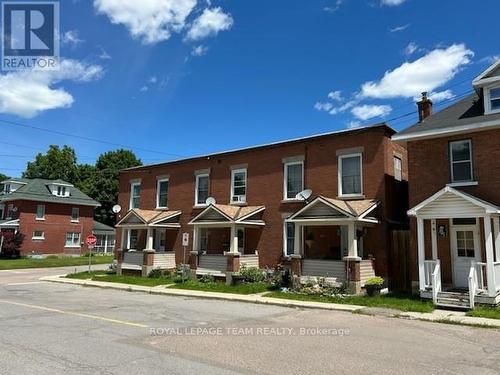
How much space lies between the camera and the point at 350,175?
68.4 feet

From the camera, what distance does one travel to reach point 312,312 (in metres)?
14.6

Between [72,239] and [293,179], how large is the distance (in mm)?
36564

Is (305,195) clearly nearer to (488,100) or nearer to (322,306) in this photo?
(322,306)

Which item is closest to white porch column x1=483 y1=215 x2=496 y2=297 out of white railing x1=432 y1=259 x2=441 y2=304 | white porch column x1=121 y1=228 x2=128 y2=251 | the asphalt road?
white railing x1=432 y1=259 x2=441 y2=304

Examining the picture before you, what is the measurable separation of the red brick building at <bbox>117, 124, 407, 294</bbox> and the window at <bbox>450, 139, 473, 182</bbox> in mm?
2986

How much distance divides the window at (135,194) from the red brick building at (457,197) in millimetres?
19312

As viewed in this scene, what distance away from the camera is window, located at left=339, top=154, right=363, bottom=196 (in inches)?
807

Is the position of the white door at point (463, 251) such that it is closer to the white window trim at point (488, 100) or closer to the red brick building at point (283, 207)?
the red brick building at point (283, 207)

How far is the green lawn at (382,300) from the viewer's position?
1487 cm

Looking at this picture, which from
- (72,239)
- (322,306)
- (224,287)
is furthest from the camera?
(72,239)

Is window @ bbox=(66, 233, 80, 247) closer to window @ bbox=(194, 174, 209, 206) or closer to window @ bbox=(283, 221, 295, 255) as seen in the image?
window @ bbox=(194, 174, 209, 206)

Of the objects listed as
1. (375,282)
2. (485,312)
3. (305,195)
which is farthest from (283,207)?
(485,312)

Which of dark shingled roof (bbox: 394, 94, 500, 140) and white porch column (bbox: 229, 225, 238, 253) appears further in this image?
white porch column (bbox: 229, 225, 238, 253)

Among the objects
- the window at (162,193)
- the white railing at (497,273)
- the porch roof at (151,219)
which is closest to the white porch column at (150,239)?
the porch roof at (151,219)
